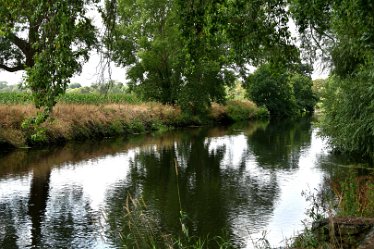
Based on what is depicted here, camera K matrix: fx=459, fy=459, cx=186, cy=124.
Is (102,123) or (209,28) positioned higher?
(209,28)

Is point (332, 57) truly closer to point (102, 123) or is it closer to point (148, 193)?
point (148, 193)

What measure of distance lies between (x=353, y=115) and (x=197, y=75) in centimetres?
2700

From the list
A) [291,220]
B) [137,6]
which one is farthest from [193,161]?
[137,6]

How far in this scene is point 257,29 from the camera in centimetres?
734

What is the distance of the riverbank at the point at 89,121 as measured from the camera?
23234 millimetres

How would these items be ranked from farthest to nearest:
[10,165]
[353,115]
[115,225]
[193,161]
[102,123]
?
[102,123]
[193,161]
[10,165]
[353,115]
[115,225]

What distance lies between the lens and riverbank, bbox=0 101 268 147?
23234mm

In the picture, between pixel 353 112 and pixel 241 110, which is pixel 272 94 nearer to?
pixel 241 110

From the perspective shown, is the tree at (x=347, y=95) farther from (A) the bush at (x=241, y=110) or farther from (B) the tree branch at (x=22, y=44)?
(A) the bush at (x=241, y=110)

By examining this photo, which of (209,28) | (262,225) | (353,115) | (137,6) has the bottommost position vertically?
(262,225)

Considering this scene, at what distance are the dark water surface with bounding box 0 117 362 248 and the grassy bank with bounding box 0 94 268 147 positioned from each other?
1360 mm

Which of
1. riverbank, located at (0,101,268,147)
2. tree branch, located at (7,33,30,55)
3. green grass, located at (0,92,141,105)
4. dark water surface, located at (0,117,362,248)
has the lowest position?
dark water surface, located at (0,117,362,248)

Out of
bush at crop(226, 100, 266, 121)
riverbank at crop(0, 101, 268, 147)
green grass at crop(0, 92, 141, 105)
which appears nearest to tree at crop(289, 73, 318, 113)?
bush at crop(226, 100, 266, 121)

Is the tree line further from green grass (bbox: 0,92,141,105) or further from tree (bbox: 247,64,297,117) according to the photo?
tree (bbox: 247,64,297,117)
